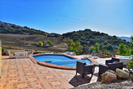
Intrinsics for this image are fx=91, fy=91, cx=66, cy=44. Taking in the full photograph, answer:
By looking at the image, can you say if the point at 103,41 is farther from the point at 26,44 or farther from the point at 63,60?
the point at 63,60

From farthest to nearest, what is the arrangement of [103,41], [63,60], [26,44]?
[103,41]
[26,44]
[63,60]

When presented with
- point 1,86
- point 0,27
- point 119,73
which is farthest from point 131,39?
point 0,27

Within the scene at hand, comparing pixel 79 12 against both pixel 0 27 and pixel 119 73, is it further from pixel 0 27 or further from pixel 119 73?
pixel 0 27

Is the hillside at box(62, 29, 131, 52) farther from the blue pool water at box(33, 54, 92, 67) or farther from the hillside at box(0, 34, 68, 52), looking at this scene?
the blue pool water at box(33, 54, 92, 67)

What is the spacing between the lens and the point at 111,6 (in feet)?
43.8

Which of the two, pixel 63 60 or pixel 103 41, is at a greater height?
pixel 103 41

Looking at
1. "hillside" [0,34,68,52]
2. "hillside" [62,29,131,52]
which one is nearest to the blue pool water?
"hillside" [0,34,68,52]

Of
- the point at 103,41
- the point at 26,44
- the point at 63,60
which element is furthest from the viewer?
the point at 103,41

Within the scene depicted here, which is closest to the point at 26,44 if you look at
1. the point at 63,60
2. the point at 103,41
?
the point at 63,60

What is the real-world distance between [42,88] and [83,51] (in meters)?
14.2

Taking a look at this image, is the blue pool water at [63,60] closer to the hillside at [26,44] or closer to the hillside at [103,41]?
the hillside at [26,44]

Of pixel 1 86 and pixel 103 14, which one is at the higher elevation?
pixel 103 14

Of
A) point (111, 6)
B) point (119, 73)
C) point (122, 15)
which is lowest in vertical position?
point (119, 73)

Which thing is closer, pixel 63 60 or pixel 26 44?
pixel 63 60
